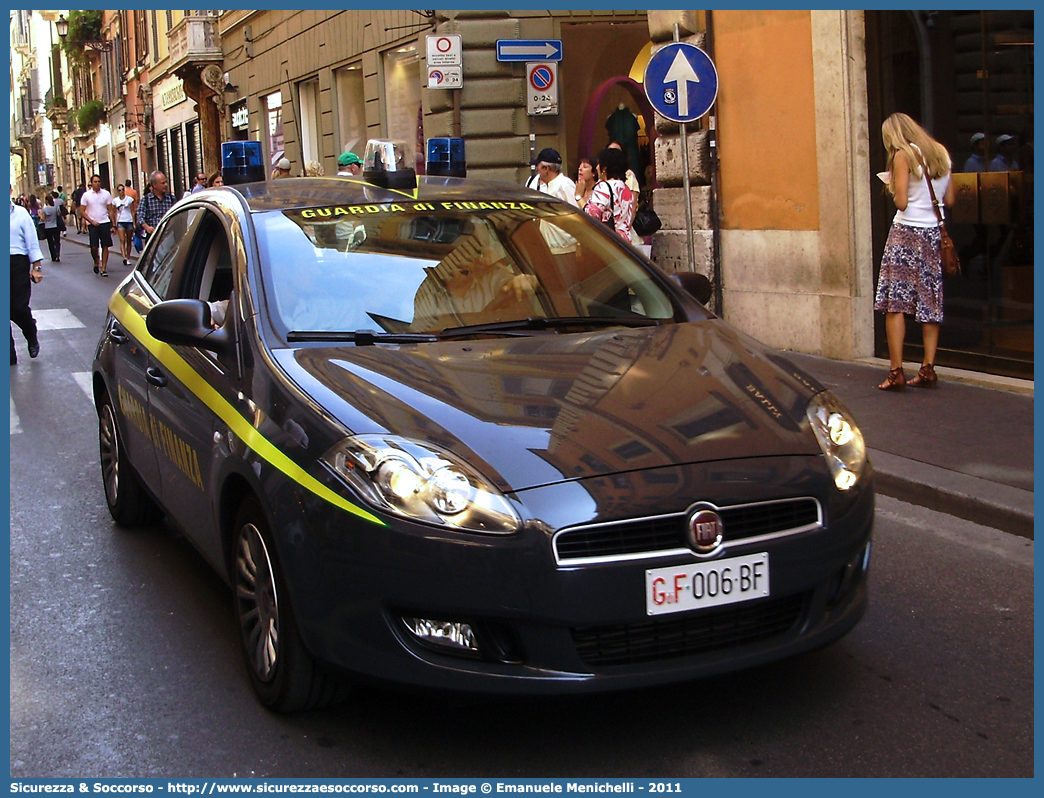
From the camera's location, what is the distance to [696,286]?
4988 mm

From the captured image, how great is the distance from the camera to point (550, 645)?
3273 mm

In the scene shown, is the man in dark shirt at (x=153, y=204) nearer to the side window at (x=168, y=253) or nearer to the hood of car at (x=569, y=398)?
the side window at (x=168, y=253)

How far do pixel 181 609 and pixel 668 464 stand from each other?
2193mm

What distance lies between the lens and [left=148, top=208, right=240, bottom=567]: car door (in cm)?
421

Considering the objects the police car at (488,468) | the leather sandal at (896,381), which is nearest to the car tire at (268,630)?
the police car at (488,468)

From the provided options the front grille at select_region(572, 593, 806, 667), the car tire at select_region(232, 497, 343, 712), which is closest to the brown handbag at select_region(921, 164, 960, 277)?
the front grille at select_region(572, 593, 806, 667)

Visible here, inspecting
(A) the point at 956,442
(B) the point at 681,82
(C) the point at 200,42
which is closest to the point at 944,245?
(A) the point at 956,442

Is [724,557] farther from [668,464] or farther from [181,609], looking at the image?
[181,609]

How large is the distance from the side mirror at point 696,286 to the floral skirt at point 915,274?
161 inches

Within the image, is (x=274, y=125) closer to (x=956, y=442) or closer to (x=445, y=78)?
(x=445, y=78)

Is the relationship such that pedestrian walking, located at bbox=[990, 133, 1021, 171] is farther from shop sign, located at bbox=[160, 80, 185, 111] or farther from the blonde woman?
shop sign, located at bbox=[160, 80, 185, 111]

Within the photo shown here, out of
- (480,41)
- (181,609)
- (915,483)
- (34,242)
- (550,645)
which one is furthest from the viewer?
(480,41)

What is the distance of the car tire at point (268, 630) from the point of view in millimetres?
3629

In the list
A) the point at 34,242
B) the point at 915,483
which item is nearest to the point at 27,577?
the point at 915,483
